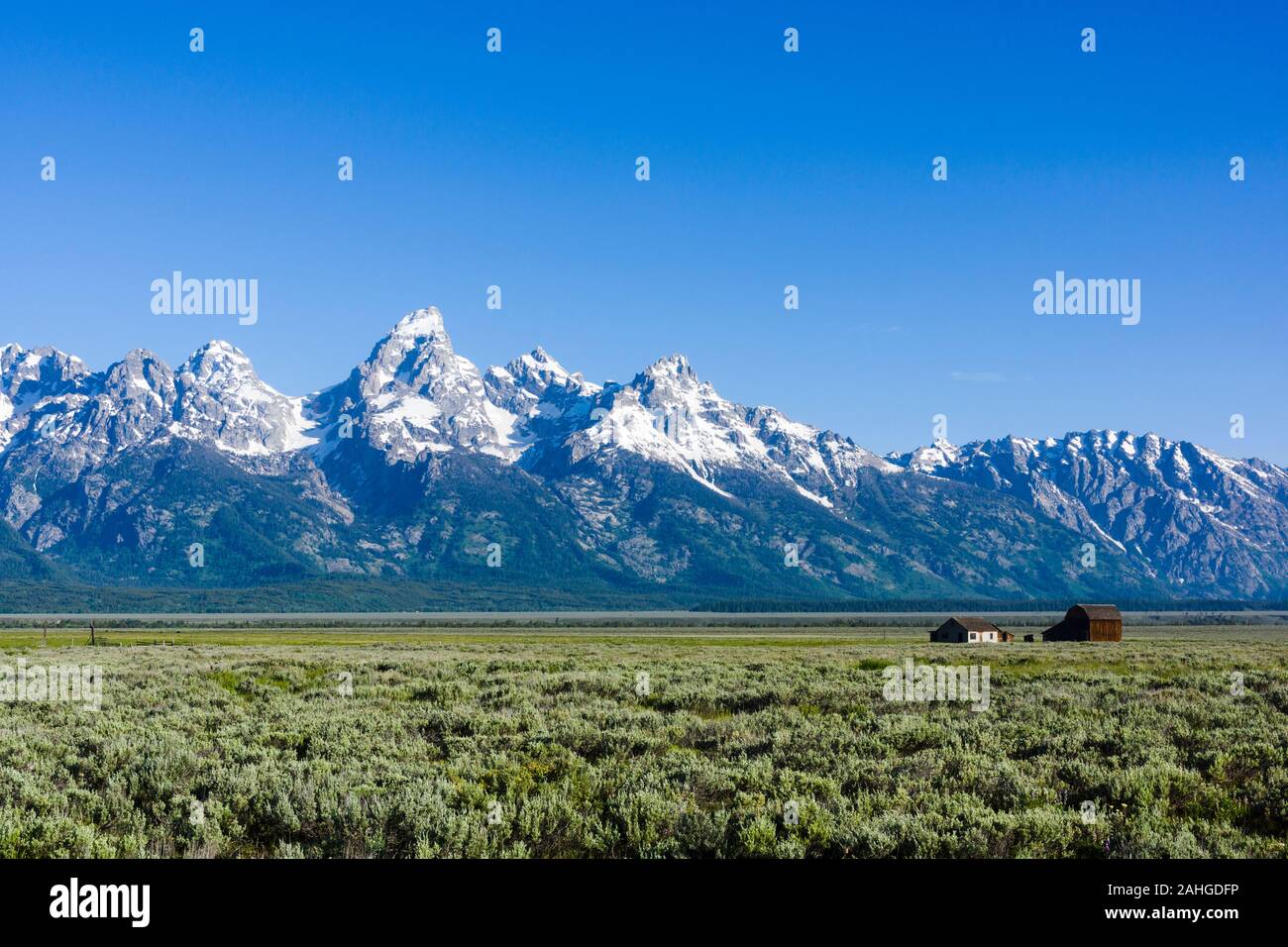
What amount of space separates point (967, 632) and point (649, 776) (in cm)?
8866

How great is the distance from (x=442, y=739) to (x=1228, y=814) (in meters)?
12.6

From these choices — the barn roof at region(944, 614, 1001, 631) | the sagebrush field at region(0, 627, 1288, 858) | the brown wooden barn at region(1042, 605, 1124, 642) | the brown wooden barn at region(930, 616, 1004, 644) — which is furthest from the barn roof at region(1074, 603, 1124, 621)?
the sagebrush field at region(0, 627, 1288, 858)

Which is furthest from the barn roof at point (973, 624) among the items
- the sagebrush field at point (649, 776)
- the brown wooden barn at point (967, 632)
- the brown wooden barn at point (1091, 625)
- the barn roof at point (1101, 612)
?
the sagebrush field at point (649, 776)

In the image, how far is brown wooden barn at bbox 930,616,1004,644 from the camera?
9694 cm

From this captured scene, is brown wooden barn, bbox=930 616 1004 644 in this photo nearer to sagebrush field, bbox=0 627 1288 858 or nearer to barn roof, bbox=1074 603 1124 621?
barn roof, bbox=1074 603 1124 621

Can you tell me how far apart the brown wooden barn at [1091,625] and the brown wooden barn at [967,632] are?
5.27 meters

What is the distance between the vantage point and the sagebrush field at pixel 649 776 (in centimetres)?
1164

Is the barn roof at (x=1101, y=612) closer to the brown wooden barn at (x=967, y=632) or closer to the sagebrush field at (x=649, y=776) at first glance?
the brown wooden barn at (x=967, y=632)
